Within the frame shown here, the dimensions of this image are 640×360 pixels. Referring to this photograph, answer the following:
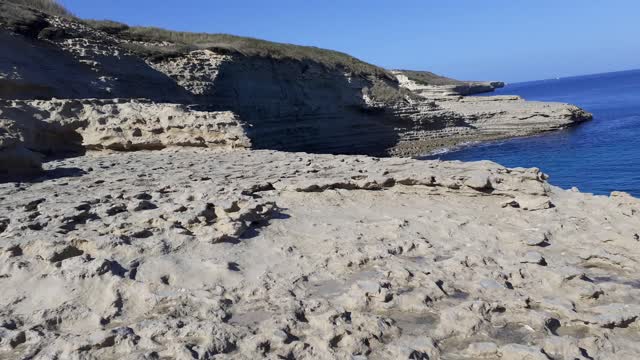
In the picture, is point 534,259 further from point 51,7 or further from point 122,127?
point 51,7

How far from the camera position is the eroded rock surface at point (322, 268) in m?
4.57

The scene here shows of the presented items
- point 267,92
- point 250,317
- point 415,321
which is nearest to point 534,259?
point 415,321

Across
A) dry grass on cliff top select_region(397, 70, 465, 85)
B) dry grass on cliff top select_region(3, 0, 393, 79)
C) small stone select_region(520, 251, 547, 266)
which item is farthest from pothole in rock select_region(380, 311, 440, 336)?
dry grass on cliff top select_region(397, 70, 465, 85)

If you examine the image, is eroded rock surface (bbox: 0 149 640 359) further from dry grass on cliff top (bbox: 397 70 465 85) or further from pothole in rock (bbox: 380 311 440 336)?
dry grass on cliff top (bbox: 397 70 465 85)

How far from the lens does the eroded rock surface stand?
4566mm

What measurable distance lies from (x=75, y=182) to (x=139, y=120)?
6.34 m

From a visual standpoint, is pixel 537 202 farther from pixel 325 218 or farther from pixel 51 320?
pixel 51 320

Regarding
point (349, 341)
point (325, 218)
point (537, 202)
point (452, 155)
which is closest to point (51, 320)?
point (349, 341)

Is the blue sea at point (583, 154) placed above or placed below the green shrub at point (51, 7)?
below

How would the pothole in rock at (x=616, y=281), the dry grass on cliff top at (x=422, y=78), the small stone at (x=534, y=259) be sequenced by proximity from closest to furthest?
1. the pothole in rock at (x=616, y=281)
2. the small stone at (x=534, y=259)
3. the dry grass on cliff top at (x=422, y=78)

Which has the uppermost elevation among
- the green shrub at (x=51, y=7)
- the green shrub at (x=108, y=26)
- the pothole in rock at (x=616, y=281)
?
the green shrub at (x=51, y=7)

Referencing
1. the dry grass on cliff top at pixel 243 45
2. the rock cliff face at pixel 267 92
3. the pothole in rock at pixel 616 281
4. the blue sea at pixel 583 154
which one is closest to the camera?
the pothole in rock at pixel 616 281

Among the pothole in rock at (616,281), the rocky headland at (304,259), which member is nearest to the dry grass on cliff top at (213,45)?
the rocky headland at (304,259)

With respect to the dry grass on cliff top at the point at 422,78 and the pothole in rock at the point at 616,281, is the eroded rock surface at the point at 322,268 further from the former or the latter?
the dry grass on cliff top at the point at 422,78
